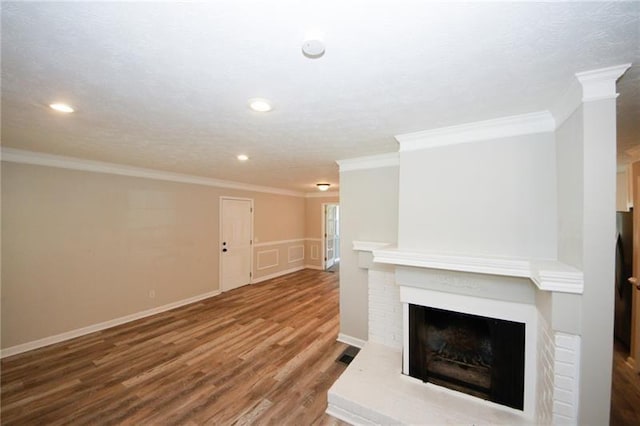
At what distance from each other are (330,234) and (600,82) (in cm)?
681

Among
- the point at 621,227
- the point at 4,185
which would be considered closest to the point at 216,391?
the point at 4,185

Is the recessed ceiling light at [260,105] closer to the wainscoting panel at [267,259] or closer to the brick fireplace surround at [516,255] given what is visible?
the brick fireplace surround at [516,255]

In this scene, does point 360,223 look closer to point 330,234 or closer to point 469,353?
point 469,353

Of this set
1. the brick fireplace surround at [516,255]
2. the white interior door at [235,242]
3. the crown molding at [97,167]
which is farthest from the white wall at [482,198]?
the white interior door at [235,242]

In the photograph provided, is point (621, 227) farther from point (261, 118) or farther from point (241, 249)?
point (241, 249)

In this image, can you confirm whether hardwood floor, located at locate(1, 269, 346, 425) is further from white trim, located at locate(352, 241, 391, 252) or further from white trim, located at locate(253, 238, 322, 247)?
white trim, located at locate(253, 238, 322, 247)

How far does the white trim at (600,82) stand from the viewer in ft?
3.99

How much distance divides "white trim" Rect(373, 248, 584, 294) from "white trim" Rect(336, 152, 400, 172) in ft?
3.98

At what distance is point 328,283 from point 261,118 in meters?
4.77

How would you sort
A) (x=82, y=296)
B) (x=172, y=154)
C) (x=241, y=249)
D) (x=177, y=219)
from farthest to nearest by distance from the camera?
(x=241, y=249), (x=177, y=219), (x=82, y=296), (x=172, y=154)

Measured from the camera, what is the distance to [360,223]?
3.16m

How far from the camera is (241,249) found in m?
5.66

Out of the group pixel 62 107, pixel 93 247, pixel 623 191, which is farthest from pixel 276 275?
pixel 623 191

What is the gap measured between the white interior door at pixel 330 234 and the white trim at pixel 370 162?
4.20 metres
